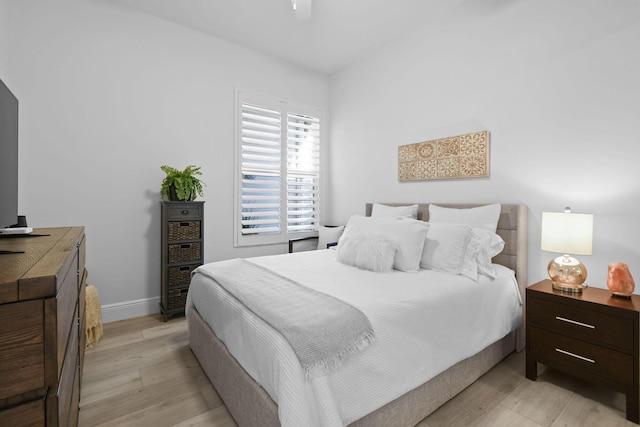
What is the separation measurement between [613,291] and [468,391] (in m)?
1.09

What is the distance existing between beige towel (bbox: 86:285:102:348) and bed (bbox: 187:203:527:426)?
33.0 inches

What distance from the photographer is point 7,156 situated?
1.24 meters

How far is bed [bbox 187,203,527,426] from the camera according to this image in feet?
4.03

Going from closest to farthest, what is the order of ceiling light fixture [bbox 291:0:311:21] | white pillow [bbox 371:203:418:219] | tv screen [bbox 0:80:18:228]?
tv screen [bbox 0:80:18:228] < ceiling light fixture [bbox 291:0:311:21] < white pillow [bbox 371:203:418:219]

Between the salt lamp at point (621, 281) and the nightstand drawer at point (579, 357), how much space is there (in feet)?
1.21

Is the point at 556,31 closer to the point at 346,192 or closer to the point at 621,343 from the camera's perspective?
the point at 621,343

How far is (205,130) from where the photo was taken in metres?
3.51

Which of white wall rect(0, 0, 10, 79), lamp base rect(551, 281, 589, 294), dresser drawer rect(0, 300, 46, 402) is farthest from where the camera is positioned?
white wall rect(0, 0, 10, 79)

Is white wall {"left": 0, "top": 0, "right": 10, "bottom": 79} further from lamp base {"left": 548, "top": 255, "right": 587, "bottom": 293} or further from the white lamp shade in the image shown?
lamp base {"left": 548, "top": 255, "right": 587, "bottom": 293}

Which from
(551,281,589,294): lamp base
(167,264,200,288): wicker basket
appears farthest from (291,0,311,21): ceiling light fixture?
(551,281,589,294): lamp base

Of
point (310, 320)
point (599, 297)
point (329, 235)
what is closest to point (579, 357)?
point (599, 297)

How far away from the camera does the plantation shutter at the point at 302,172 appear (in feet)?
13.8

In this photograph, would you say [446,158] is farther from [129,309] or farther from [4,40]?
[4,40]

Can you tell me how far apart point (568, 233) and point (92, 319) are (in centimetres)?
363
